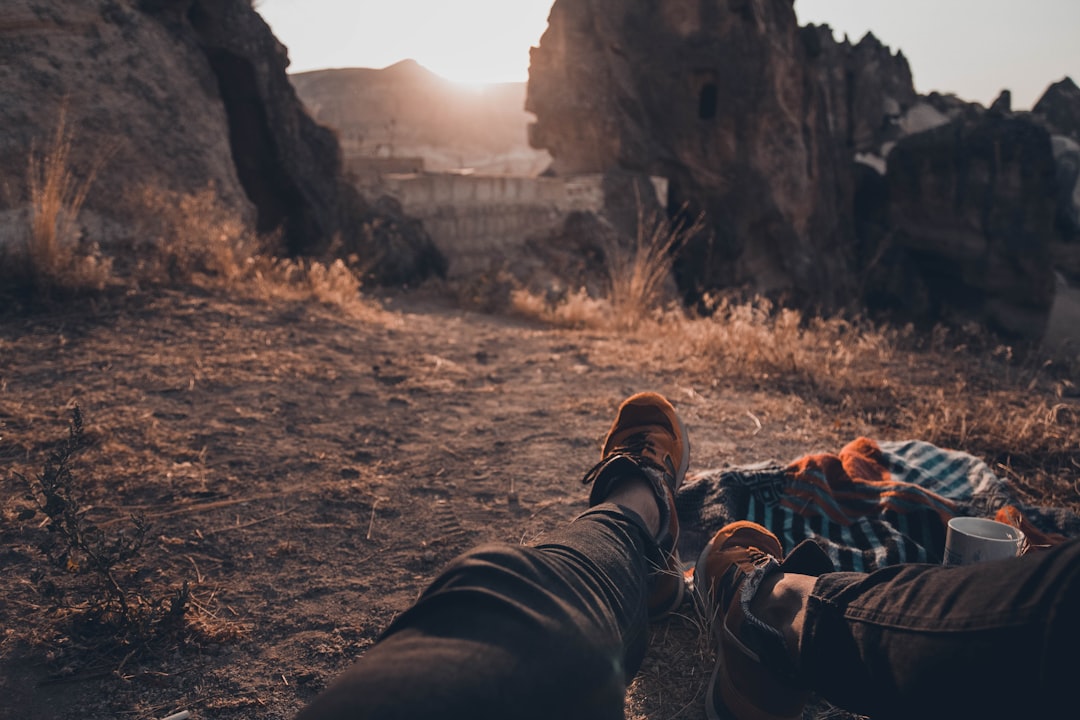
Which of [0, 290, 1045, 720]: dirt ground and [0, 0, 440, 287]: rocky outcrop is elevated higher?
[0, 0, 440, 287]: rocky outcrop

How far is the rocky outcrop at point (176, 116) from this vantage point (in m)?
4.19

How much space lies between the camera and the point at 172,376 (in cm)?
265

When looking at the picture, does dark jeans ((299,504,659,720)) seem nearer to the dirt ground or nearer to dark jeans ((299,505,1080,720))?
dark jeans ((299,505,1080,720))

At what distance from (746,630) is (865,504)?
737mm

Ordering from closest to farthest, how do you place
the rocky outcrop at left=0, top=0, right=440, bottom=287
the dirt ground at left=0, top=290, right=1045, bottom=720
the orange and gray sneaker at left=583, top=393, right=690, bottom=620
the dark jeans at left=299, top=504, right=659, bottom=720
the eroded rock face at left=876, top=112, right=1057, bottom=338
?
the dark jeans at left=299, top=504, right=659, bottom=720 < the dirt ground at left=0, top=290, right=1045, bottom=720 < the orange and gray sneaker at left=583, top=393, right=690, bottom=620 < the rocky outcrop at left=0, top=0, right=440, bottom=287 < the eroded rock face at left=876, top=112, right=1057, bottom=338

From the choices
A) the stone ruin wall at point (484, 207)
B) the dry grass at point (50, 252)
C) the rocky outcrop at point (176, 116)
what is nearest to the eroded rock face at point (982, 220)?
the stone ruin wall at point (484, 207)

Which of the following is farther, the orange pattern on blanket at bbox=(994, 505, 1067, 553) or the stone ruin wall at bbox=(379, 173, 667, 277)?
the stone ruin wall at bbox=(379, 173, 667, 277)

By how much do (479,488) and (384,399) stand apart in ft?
3.44

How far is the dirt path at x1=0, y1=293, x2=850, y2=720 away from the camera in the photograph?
48.1 inches

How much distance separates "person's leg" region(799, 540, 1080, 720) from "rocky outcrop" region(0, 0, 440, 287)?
4.37 metres

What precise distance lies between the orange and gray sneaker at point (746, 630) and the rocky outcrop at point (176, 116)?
13.5 ft

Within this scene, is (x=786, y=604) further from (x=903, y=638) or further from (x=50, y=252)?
(x=50, y=252)

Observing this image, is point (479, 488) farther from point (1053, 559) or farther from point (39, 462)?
point (1053, 559)

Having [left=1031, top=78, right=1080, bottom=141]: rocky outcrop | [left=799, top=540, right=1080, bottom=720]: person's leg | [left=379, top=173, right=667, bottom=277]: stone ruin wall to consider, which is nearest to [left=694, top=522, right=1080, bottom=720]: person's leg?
[left=799, top=540, right=1080, bottom=720]: person's leg
